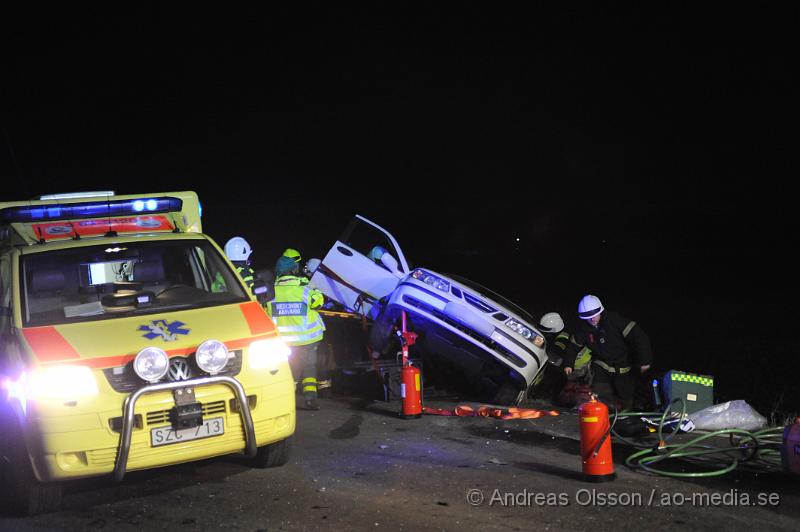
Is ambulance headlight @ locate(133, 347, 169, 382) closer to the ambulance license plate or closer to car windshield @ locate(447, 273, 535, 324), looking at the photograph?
the ambulance license plate

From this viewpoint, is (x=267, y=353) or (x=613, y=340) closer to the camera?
(x=267, y=353)

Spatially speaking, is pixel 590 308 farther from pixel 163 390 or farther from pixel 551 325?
pixel 163 390

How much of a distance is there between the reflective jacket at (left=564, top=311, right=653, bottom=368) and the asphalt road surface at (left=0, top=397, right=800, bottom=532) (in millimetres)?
1854

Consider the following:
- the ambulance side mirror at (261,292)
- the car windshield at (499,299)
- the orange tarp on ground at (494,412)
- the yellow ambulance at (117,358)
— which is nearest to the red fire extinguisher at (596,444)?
the yellow ambulance at (117,358)

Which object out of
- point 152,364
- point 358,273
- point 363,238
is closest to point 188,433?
point 152,364

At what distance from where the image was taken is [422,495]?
622 cm

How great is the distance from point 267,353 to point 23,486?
186 centimetres

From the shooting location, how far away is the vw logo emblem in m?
6.01

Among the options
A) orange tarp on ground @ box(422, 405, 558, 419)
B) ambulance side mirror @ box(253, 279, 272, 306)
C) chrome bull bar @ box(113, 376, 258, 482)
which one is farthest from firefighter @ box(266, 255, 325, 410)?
chrome bull bar @ box(113, 376, 258, 482)

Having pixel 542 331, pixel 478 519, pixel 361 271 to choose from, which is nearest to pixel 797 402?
pixel 542 331

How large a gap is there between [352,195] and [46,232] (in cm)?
6165

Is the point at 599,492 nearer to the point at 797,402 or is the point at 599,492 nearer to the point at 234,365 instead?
the point at 234,365

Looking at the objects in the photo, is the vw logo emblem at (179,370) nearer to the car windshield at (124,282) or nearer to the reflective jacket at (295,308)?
the car windshield at (124,282)

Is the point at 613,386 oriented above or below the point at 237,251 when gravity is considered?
below
